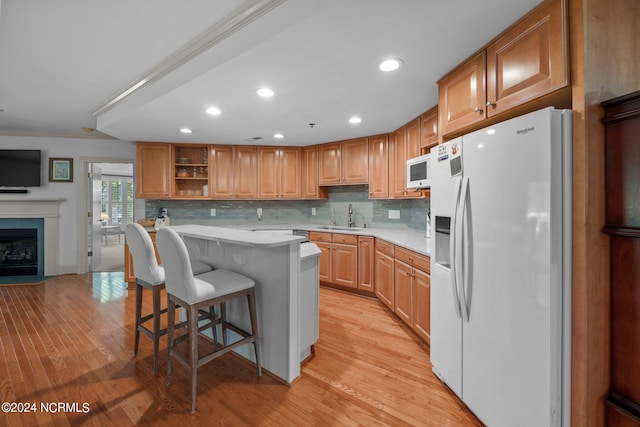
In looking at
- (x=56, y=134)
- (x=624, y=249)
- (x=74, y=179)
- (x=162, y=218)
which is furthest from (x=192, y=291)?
(x=56, y=134)

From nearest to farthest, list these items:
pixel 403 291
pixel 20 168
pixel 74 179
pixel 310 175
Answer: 1. pixel 403 291
2. pixel 20 168
3. pixel 310 175
4. pixel 74 179

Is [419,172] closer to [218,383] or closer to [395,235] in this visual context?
[395,235]

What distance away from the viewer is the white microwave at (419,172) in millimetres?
2697

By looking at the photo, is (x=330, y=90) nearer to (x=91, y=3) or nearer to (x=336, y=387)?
(x=91, y=3)

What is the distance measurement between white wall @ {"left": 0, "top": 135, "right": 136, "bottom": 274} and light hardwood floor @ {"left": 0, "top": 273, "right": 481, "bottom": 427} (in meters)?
2.12

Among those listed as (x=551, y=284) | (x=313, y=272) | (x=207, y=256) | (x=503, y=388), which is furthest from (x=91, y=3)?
(x=503, y=388)

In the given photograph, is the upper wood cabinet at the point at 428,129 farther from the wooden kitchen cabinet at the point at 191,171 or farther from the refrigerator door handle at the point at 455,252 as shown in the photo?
the wooden kitchen cabinet at the point at 191,171

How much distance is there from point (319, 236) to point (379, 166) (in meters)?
1.30

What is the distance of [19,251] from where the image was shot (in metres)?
4.73

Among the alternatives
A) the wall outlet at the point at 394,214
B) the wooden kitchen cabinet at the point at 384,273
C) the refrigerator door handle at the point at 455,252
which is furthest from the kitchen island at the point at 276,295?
the wall outlet at the point at 394,214

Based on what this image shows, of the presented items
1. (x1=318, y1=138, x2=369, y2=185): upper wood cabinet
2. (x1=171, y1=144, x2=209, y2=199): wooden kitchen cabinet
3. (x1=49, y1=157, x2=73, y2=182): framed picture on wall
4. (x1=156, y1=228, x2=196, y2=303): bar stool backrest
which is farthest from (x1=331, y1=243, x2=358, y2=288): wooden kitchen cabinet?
(x1=49, y1=157, x2=73, y2=182): framed picture on wall

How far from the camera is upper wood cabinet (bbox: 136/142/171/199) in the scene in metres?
4.33

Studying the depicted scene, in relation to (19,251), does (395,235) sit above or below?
above

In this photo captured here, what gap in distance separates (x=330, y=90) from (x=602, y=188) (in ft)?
6.31
